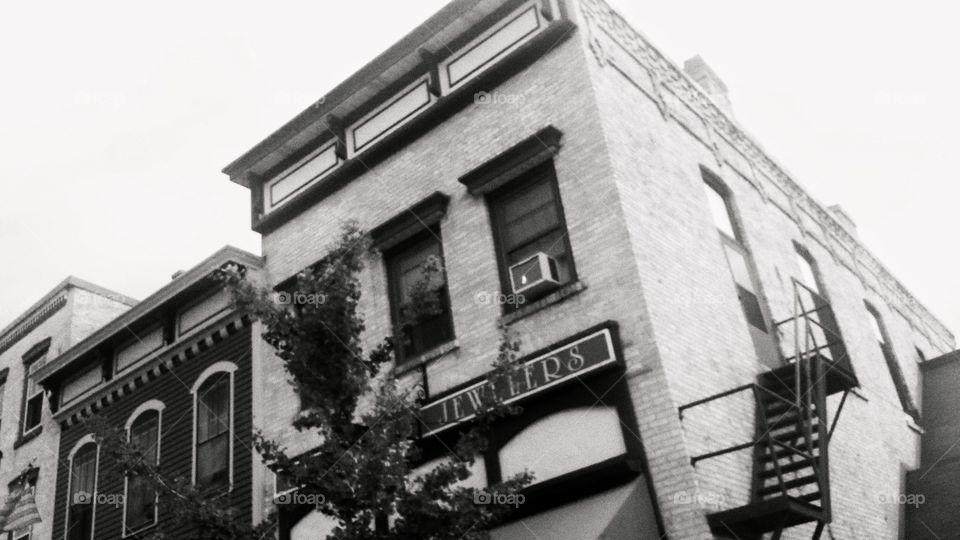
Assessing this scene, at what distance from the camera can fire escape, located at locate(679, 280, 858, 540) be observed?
8.50m

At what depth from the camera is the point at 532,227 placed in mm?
11242

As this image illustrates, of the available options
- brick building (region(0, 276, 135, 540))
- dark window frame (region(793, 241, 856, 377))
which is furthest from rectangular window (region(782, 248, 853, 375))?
brick building (region(0, 276, 135, 540))

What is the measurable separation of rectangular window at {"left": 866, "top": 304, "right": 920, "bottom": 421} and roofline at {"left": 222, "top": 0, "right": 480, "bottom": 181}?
414 inches

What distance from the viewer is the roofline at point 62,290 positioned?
65.9 feet

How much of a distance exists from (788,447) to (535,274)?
133 inches

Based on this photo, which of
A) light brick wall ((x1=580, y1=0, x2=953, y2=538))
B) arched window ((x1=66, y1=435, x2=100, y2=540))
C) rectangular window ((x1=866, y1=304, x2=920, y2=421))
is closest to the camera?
light brick wall ((x1=580, y1=0, x2=953, y2=538))

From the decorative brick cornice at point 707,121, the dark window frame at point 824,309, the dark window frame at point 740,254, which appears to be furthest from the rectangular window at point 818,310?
the decorative brick cornice at point 707,121

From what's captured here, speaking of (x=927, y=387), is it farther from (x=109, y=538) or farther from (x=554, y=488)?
(x=109, y=538)

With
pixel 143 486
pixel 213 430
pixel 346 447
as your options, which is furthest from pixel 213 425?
pixel 346 447

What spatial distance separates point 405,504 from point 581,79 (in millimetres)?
6079

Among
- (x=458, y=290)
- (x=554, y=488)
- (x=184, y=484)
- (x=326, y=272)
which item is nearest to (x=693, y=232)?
(x=458, y=290)

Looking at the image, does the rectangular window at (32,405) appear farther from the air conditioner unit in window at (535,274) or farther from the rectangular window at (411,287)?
the air conditioner unit in window at (535,274)

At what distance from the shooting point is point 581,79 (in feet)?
37.3

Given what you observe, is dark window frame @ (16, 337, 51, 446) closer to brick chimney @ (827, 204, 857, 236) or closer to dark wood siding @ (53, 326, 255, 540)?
dark wood siding @ (53, 326, 255, 540)
